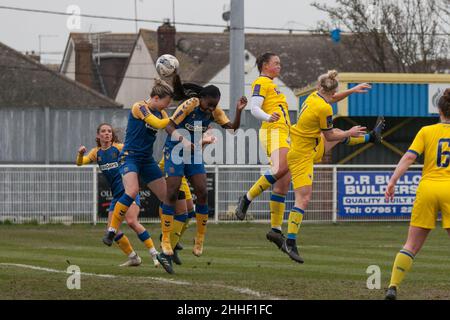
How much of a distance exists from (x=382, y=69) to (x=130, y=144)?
4415cm

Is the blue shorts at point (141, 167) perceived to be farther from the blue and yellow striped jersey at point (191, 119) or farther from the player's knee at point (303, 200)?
the player's knee at point (303, 200)

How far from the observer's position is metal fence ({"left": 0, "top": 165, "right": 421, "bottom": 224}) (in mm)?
30703

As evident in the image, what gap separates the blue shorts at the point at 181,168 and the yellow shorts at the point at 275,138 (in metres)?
A: 1.36

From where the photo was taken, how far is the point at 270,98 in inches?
625

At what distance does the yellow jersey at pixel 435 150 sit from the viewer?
11.1m

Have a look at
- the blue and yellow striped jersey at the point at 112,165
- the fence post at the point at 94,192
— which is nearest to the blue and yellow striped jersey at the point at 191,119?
the blue and yellow striped jersey at the point at 112,165

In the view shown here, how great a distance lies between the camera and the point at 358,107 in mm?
35281

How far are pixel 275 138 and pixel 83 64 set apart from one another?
193 feet

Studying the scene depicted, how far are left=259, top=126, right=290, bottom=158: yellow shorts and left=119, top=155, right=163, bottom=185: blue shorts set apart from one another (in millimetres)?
1773

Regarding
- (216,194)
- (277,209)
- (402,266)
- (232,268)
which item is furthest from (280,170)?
(216,194)

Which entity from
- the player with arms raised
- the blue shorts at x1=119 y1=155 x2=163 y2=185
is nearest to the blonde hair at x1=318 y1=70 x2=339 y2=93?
the blue shorts at x1=119 y1=155 x2=163 y2=185

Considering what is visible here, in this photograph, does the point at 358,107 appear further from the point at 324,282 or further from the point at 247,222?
the point at 324,282

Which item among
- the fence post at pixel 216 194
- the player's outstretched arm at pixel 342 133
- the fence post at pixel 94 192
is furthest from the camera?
the fence post at pixel 216 194

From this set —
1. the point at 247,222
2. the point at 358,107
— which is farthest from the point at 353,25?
the point at 247,222
